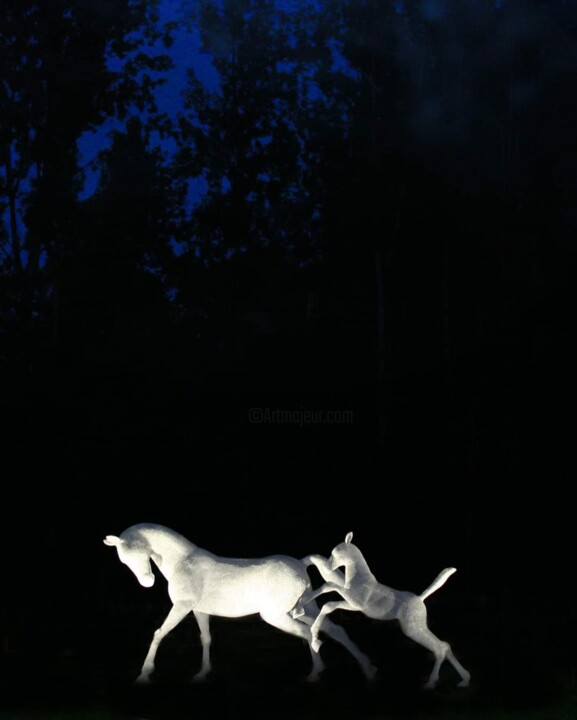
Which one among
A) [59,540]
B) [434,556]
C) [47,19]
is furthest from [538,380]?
[47,19]

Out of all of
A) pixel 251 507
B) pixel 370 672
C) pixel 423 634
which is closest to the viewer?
pixel 423 634

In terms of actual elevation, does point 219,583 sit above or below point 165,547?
below

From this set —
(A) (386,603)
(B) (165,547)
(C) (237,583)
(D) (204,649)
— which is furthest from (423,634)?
(B) (165,547)

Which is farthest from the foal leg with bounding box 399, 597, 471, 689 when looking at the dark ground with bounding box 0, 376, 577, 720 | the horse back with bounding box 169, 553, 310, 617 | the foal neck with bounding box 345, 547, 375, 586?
the dark ground with bounding box 0, 376, 577, 720

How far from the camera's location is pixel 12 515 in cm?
563

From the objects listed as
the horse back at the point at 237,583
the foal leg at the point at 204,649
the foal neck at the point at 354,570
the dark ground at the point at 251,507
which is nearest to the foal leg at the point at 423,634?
the foal neck at the point at 354,570

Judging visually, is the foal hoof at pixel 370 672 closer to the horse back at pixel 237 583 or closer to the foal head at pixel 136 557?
the horse back at pixel 237 583

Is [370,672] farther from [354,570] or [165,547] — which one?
[165,547]

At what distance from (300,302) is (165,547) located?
2942 mm

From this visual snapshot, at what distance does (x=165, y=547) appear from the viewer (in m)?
3.40

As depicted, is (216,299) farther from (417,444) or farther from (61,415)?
(417,444)

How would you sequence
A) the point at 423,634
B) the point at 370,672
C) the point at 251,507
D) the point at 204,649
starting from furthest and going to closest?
the point at 251,507, the point at 204,649, the point at 370,672, the point at 423,634

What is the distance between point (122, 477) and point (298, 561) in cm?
256

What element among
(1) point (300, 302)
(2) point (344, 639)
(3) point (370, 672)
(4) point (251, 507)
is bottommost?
(3) point (370, 672)
